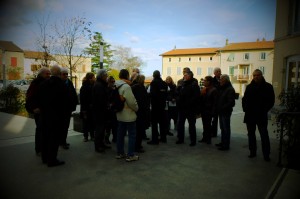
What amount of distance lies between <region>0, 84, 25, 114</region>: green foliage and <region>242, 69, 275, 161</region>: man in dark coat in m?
10.9

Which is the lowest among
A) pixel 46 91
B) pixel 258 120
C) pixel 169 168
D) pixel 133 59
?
pixel 169 168

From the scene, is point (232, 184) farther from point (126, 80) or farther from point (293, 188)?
point (126, 80)

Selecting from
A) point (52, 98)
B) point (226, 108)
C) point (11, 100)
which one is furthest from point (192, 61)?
point (52, 98)

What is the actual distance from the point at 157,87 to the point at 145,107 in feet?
2.85

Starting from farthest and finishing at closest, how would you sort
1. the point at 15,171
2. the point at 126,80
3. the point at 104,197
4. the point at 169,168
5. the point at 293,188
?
the point at 126,80 < the point at 169,168 < the point at 15,171 < the point at 293,188 < the point at 104,197

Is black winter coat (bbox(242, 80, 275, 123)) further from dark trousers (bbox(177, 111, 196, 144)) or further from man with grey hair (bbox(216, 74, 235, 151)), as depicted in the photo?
dark trousers (bbox(177, 111, 196, 144))

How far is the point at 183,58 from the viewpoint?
62.1m

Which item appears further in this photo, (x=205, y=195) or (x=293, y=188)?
(x=293, y=188)

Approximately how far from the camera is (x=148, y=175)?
163 inches

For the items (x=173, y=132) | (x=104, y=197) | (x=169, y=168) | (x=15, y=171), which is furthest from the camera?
(x=173, y=132)

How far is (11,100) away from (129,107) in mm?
9993

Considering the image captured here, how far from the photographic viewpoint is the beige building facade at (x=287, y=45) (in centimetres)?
1157

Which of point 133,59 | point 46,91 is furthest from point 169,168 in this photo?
point 133,59

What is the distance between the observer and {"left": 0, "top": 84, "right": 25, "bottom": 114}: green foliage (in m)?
11.6
